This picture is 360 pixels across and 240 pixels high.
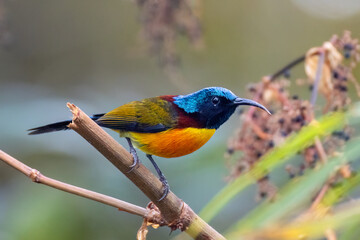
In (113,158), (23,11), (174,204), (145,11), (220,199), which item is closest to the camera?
(220,199)

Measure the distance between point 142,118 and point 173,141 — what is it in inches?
9.2

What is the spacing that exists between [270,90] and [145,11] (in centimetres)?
150

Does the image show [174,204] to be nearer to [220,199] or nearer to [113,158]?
[113,158]

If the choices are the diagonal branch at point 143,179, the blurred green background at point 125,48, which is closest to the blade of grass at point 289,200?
the diagonal branch at point 143,179

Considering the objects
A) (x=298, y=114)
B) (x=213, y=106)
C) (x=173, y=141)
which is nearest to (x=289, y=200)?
(x=298, y=114)

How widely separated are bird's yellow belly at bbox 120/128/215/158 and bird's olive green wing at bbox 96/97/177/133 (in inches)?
1.4

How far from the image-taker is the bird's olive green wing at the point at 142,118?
2.39 metres

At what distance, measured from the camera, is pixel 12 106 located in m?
4.86

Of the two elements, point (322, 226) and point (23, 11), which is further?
point (23, 11)

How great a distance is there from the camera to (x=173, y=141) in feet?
7.64

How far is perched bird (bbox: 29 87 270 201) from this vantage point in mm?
2338

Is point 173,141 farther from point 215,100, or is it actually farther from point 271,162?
point 271,162

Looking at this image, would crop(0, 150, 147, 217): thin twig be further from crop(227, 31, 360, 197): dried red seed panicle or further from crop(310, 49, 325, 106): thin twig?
crop(310, 49, 325, 106): thin twig

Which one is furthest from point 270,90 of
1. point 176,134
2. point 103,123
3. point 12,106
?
point 12,106
